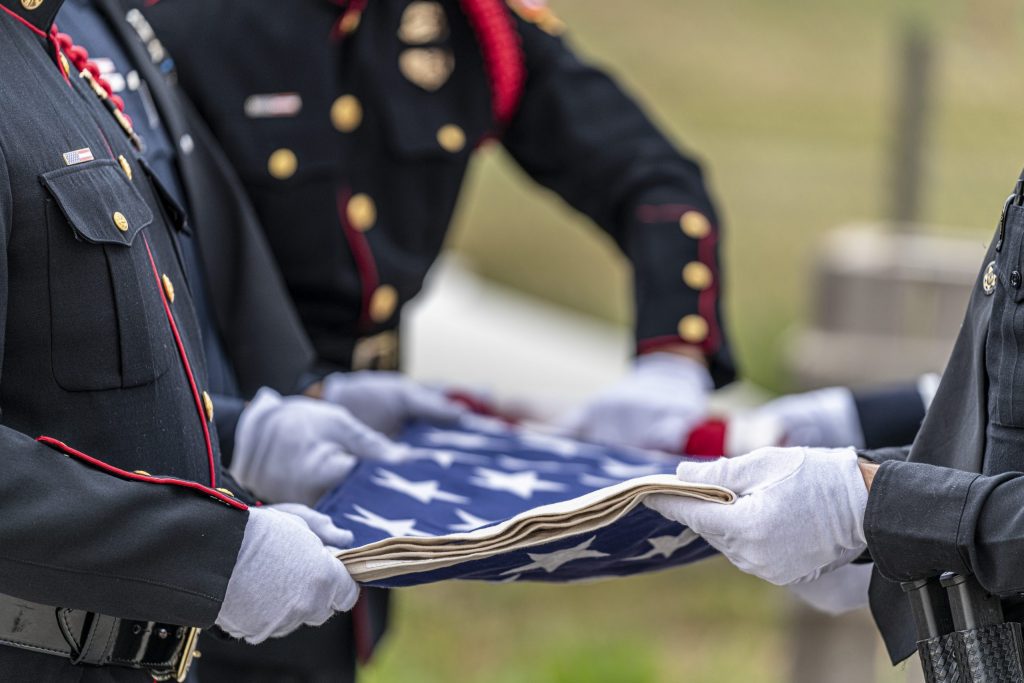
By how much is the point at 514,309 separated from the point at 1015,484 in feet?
18.5

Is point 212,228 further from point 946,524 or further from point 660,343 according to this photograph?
point 946,524

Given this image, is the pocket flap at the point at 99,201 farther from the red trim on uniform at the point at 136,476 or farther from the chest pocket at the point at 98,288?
the red trim on uniform at the point at 136,476

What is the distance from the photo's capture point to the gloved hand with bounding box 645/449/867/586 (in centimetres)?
148

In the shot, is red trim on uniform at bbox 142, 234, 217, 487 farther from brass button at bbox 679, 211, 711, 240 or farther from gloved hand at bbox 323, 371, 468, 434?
brass button at bbox 679, 211, 711, 240

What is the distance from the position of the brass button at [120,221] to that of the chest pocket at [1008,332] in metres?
0.91

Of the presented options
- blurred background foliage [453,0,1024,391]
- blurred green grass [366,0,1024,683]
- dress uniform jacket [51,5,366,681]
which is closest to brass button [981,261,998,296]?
dress uniform jacket [51,5,366,681]

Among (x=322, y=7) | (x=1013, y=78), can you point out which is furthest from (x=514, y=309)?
(x=322, y=7)

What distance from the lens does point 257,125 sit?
8.04 ft

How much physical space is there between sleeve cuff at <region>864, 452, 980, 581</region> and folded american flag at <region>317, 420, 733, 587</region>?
165 mm

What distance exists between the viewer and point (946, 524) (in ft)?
4.55

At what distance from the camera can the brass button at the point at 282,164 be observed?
2453 millimetres

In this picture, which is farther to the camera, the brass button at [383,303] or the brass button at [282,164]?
the brass button at [383,303]

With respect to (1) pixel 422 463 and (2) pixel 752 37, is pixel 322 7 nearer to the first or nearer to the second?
(1) pixel 422 463

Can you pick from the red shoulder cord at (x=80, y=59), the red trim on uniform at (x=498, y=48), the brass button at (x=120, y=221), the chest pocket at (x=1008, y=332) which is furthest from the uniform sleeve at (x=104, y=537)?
the red trim on uniform at (x=498, y=48)
